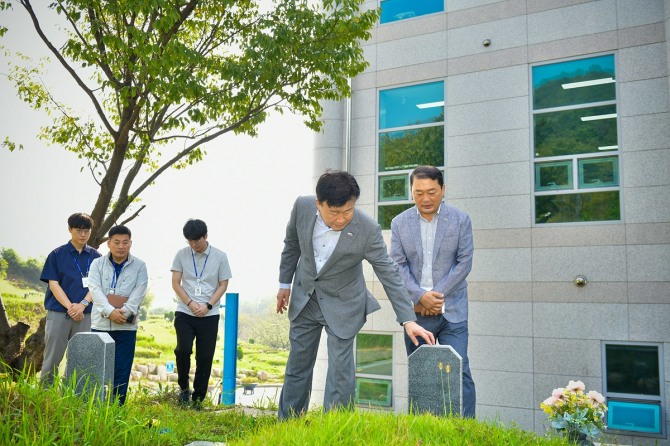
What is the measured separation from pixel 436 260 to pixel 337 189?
147 cm

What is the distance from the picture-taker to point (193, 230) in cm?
647

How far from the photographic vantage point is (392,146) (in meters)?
9.47

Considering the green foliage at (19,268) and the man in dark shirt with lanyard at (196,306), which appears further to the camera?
the green foliage at (19,268)

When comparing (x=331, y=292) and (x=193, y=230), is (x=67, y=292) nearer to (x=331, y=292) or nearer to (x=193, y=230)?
(x=193, y=230)

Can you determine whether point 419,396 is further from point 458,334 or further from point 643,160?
point 643,160

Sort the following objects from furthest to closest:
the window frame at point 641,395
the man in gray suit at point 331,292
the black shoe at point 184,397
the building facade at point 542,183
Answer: the building facade at point 542,183
the window frame at point 641,395
the black shoe at point 184,397
the man in gray suit at point 331,292

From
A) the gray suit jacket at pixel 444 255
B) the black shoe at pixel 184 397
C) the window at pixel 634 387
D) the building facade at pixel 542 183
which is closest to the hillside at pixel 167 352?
the building facade at pixel 542 183

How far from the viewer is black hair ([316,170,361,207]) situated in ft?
12.6

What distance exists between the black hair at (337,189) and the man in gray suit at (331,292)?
14 millimetres

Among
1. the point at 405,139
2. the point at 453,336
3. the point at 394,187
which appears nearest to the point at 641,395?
the point at 453,336

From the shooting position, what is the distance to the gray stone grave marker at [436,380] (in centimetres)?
395

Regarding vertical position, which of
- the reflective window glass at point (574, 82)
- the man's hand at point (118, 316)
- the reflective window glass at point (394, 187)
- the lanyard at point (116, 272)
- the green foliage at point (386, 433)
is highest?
the reflective window glass at point (574, 82)

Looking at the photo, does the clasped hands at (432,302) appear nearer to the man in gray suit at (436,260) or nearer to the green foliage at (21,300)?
the man in gray suit at (436,260)

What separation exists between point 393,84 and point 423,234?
4.99 metres
